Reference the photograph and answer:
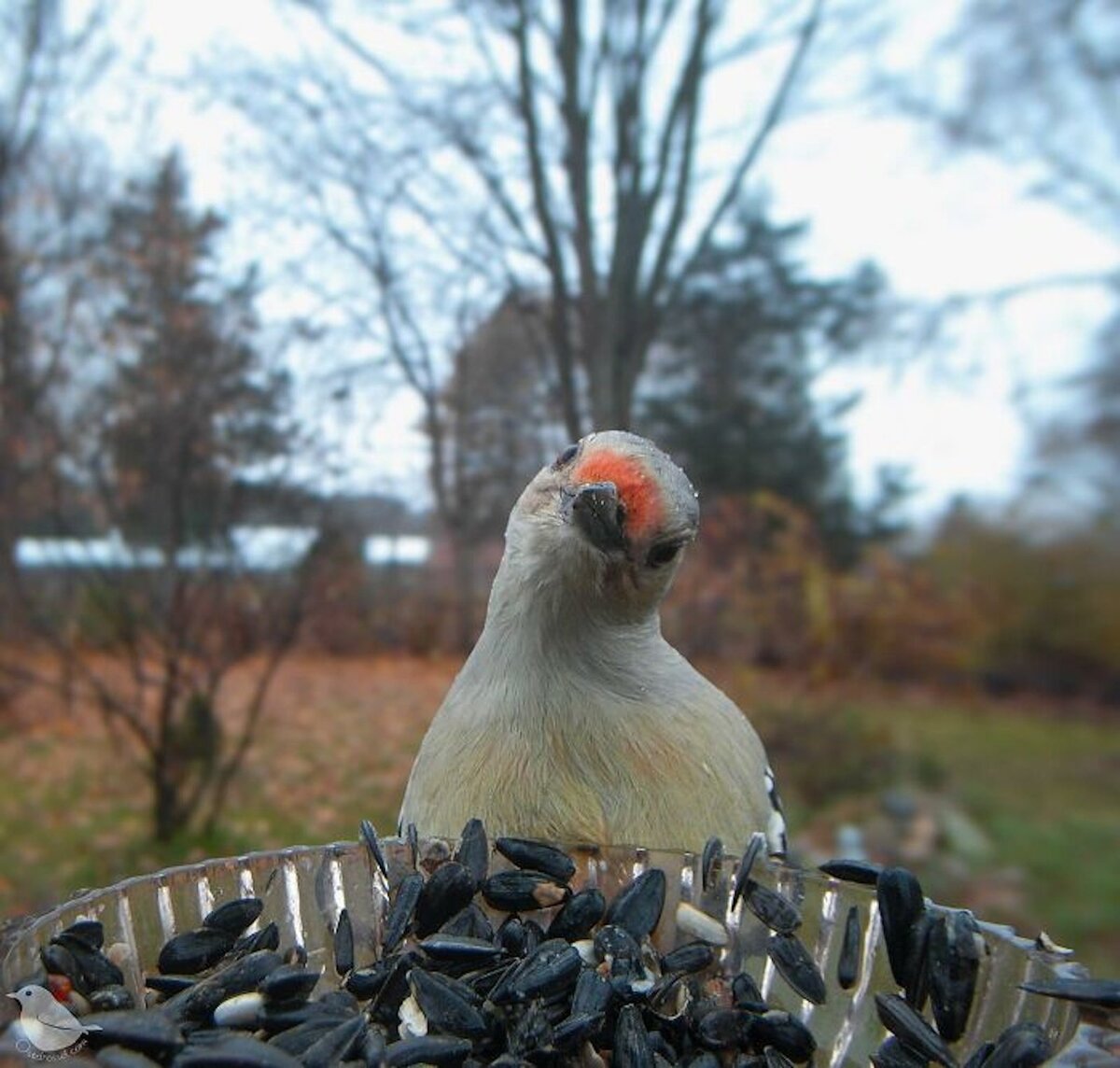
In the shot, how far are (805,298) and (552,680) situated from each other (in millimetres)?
A: 4806

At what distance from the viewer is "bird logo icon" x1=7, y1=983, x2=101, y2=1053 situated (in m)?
0.61

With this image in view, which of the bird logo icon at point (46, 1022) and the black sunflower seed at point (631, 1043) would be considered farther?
the black sunflower seed at point (631, 1043)

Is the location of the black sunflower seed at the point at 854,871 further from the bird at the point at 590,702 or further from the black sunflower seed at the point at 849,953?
the bird at the point at 590,702

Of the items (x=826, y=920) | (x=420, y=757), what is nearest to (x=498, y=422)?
(x=420, y=757)

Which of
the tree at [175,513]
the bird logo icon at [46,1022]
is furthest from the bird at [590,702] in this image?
the tree at [175,513]

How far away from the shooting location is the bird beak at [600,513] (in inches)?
42.8

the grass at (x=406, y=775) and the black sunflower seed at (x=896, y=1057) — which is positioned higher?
the black sunflower seed at (x=896, y=1057)

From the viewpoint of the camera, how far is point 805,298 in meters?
5.61

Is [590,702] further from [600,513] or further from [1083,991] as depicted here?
[1083,991]

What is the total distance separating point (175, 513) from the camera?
11.6ft

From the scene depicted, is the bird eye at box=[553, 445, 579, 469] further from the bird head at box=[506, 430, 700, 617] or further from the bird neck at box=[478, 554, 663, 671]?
the bird neck at box=[478, 554, 663, 671]

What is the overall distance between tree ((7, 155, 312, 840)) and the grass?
175 mm

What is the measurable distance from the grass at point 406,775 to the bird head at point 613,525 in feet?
4.05

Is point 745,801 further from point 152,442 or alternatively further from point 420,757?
point 152,442
